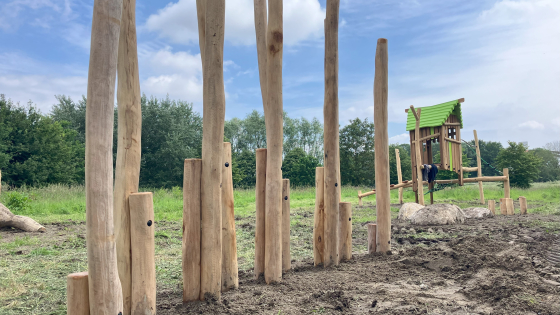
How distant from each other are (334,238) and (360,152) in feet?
94.7

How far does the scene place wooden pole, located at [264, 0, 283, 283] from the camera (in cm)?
420

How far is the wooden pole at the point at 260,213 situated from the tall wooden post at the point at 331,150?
0.97 meters

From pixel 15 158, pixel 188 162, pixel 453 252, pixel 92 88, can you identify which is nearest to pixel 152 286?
pixel 188 162

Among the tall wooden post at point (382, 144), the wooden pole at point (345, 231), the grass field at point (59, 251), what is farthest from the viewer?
the tall wooden post at point (382, 144)

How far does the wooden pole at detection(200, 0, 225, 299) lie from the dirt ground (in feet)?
1.05

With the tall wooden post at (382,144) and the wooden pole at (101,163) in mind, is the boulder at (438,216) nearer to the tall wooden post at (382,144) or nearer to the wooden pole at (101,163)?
the tall wooden post at (382,144)

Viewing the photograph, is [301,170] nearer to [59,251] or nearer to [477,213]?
[477,213]

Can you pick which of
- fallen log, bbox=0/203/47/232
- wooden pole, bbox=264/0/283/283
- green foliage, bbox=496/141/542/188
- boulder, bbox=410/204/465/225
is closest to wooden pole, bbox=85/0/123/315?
wooden pole, bbox=264/0/283/283

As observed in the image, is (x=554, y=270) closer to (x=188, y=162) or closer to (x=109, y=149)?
(x=188, y=162)

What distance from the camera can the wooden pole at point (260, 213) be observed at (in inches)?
171

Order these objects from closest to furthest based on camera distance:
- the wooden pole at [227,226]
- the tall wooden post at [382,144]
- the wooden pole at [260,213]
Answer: the wooden pole at [227,226] → the wooden pole at [260,213] → the tall wooden post at [382,144]

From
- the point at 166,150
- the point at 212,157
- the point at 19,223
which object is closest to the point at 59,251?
the point at 19,223

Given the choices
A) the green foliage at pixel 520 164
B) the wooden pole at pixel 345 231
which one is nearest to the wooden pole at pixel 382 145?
the wooden pole at pixel 345 231

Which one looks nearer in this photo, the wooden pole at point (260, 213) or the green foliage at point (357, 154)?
the wooden pole at point (260, 213)
